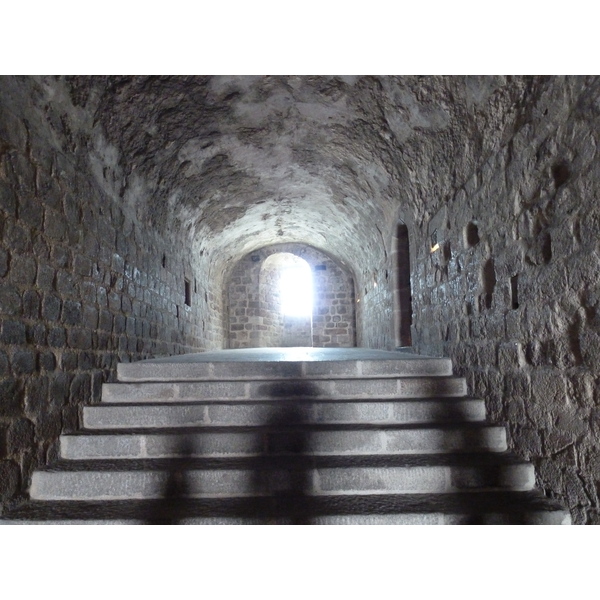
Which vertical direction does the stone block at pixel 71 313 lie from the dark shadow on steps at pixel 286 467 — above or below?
above

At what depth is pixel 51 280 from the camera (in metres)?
2.94

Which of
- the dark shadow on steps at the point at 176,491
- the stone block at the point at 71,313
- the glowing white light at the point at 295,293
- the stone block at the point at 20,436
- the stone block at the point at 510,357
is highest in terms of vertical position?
the glowing white light at the point at 295,293

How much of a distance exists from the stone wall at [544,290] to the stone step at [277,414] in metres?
0.30

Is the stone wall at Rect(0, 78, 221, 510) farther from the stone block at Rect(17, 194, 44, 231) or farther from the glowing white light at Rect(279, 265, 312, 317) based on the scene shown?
the glowing white light at Rect(279, 265, 312, 317)

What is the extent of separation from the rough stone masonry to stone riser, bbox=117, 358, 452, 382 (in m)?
0.19

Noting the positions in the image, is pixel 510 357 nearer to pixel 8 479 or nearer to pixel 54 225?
pixel 8 479

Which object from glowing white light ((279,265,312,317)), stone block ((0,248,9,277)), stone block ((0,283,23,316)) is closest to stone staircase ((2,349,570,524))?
stone block ((0,283,23,316))

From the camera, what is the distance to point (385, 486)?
8.54 feet

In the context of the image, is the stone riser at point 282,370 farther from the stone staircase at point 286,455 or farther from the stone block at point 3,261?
the stone block at point 3,261

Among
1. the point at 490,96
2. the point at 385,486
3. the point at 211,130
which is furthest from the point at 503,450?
the point at 211,130

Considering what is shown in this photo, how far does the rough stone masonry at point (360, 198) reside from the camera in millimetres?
2277

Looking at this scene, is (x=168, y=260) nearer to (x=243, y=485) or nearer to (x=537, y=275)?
(x=243, y=485)

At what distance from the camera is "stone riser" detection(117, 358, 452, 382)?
149 inches

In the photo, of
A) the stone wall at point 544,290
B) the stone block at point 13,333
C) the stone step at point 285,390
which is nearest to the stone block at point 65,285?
the stone block at point 13,333
